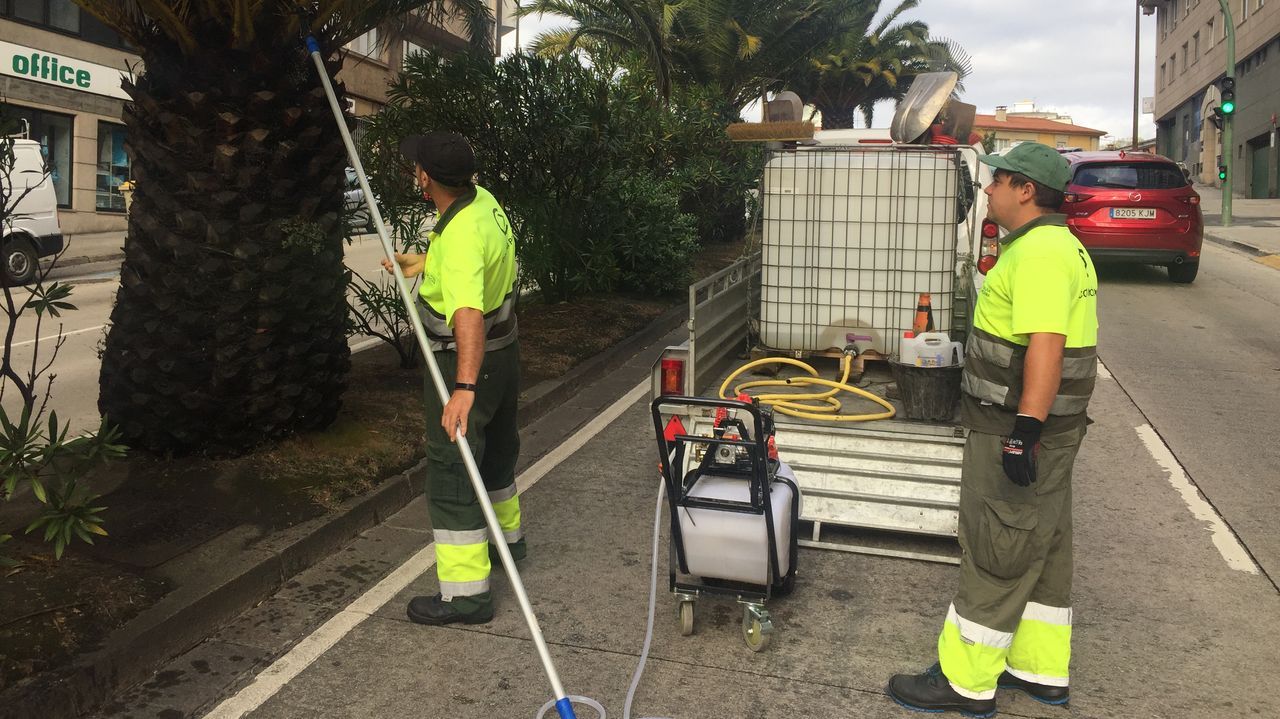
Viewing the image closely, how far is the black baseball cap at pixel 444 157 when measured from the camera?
4277 mm

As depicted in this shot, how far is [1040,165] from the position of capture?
348cm

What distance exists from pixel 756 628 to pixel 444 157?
222 cm

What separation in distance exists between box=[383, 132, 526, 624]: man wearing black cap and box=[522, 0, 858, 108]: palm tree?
14786mm

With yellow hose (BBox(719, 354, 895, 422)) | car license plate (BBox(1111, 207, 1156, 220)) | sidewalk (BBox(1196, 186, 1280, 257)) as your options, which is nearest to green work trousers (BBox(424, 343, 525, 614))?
yellow hose (BBox(719, 354, 895, 422))

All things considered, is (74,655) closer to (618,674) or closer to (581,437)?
(618,674)

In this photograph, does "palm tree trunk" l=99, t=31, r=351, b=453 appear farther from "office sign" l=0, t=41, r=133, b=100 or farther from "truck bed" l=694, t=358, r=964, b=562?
"office sign" l=0, t=41, r=133, b=100

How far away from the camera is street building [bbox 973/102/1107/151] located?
94.1 m

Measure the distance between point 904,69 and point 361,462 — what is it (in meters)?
32.0

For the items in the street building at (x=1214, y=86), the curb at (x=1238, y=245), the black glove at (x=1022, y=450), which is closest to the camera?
the black glove at (x=1022, y=450)

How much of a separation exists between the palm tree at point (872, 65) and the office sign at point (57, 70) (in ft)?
58.5

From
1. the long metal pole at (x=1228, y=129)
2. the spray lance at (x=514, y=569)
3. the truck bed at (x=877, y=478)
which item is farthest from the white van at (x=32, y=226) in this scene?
the long metal pole at (x=1228, y=129)

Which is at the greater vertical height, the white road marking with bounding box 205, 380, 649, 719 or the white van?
the white van

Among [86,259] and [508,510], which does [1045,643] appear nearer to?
[508,510]

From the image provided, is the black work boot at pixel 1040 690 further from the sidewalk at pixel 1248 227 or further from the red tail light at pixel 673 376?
the sidewalk at pixel 1248 227
